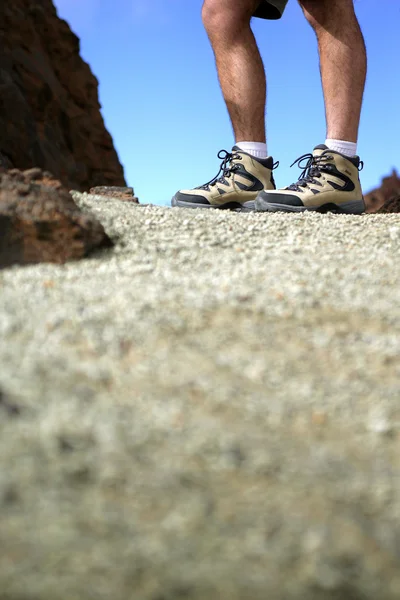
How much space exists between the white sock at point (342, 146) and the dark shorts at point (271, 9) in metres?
0.83

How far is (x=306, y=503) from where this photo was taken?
3.18 feet

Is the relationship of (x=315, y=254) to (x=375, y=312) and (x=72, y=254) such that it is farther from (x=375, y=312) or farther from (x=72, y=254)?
(x=72, y=254)

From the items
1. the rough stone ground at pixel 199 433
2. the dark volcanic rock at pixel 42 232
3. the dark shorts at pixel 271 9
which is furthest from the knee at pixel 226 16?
the rough stone ground at pixel 199 433

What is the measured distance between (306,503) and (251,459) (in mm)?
126

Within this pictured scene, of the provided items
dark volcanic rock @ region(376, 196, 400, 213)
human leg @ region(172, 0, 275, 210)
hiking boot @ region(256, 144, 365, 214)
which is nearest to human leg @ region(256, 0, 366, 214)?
hiking boot @ region(256, 144, 365, 214)

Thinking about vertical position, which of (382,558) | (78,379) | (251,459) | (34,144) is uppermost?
(34,144)

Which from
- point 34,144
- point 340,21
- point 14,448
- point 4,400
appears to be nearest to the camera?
point 14,448

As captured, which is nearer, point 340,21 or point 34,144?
point 340,21

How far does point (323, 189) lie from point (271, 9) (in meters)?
1.14

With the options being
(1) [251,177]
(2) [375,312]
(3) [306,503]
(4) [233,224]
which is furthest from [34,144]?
(3) [306,503]

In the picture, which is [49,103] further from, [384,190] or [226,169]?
[226,169]

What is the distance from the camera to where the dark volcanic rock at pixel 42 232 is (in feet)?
6.91

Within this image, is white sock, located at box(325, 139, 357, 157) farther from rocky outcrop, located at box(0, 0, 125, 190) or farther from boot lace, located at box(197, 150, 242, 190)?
rocky outcrop, located at box(0, 0, 125, 190)

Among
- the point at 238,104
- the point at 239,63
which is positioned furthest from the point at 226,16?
the point at 238,104
